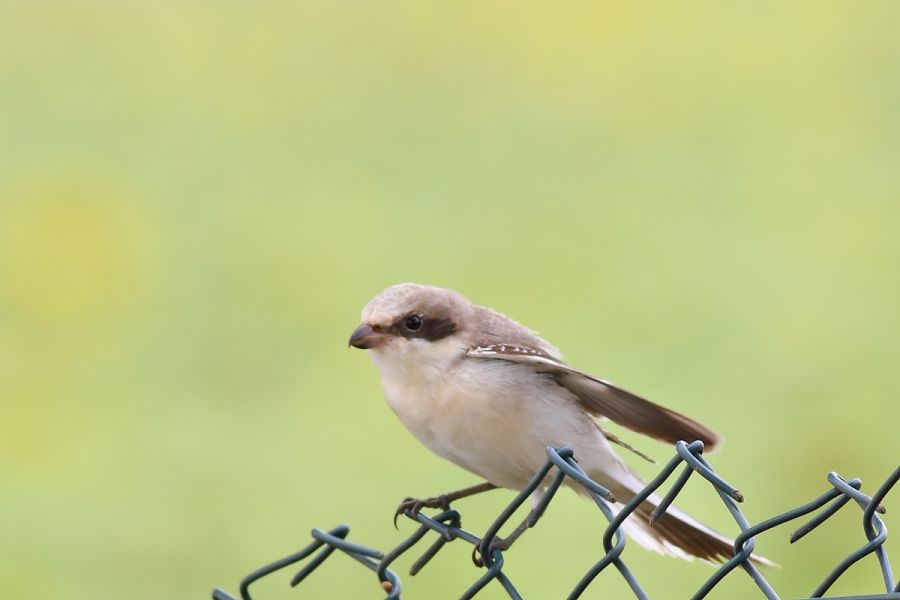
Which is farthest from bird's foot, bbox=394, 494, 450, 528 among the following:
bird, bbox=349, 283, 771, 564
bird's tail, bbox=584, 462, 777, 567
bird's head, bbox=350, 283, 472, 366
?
bird's tail, bbox=584, 462, 777, 567

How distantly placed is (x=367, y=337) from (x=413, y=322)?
149 millimetres

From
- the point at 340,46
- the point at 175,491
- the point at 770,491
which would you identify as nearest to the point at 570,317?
the point at 770,491

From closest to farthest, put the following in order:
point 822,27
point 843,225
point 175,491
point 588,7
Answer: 1. point 175,491
2. point 843,225
3. point 822,27
4. point 588,7

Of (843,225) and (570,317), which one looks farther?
(843,225)

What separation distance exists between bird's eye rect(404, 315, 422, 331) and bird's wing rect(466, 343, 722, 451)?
0.16 metres

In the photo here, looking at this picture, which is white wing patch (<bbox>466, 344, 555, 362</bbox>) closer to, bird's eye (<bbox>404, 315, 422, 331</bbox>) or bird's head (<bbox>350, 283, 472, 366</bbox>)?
bird's head (<bbox>350, 283, 472, 366</bbox>)

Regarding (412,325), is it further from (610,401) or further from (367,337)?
(610,401)

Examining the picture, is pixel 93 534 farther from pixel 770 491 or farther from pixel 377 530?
pixel 770 491

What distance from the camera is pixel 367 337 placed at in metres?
3.81

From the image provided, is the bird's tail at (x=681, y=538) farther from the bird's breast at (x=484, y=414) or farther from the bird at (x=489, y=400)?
the bird's breast at (x=484, y=414)

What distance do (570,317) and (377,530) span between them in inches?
70.9

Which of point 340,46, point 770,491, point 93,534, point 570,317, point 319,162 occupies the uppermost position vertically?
point 340,46

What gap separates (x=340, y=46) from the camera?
9945mm

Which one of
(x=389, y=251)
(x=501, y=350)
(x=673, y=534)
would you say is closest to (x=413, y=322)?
(x=501, y=350)
